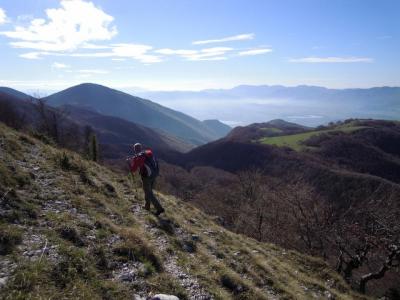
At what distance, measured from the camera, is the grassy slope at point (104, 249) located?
285 inches

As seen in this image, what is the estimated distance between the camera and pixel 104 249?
29.0 feet

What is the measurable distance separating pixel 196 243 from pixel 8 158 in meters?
7.55

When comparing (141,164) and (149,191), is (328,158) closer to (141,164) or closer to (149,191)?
(149,191)

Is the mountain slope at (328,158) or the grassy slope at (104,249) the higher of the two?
the grassy slope at (104,249)

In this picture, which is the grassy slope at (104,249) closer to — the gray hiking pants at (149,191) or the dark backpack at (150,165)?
the gray hiking pants at (149,191)

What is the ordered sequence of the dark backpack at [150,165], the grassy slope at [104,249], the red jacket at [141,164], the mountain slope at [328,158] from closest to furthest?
the grassy slope at [104,249] < the red jacket at [141,164] < the dark backpack at [150,165] < the mountain slope at [328,158]

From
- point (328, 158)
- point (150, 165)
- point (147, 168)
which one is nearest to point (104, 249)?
point (147, 168)

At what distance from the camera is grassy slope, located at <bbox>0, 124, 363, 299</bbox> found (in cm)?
723

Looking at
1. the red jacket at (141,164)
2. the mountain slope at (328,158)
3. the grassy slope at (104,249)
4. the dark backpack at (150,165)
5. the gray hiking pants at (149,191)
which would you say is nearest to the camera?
the grassy slope at (104,249)

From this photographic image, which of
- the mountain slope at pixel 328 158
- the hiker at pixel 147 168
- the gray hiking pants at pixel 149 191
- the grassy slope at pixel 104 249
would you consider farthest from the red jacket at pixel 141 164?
the mountain slope at pixel 328 158

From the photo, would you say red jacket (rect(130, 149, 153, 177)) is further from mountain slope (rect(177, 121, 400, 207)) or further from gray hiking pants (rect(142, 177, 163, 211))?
mountain slope (rect(177, 121, 400, 207))


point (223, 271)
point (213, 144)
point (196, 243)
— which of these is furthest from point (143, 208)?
point (213, 144)

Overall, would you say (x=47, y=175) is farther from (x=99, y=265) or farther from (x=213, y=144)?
(x=213, y=144)

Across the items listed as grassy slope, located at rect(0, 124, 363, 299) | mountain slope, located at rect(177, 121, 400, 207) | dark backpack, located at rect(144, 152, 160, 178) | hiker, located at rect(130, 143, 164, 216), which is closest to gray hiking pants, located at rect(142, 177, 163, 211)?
hiker, located at rect(130, 143, 164, 216)
